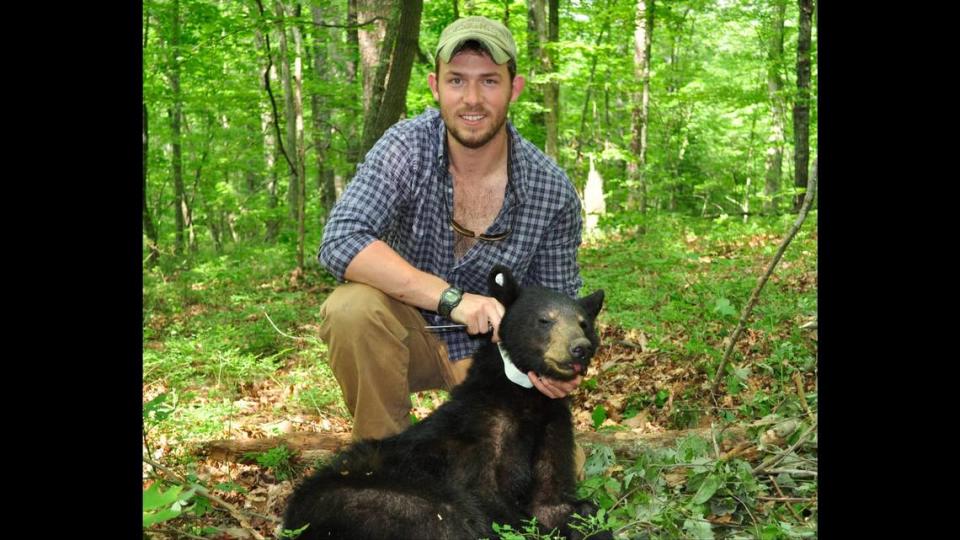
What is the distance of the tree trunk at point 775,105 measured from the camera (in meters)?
14.8

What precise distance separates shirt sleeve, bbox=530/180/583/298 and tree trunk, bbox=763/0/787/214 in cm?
988

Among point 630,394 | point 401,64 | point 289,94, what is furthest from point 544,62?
point 630,394

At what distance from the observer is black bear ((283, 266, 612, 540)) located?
325 cm

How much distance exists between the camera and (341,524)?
3.18m

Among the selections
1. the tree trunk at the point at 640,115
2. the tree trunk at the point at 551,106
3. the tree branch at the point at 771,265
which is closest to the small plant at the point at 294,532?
the tree branch at the point at 771,265

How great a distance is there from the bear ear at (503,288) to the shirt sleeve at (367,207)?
0.79 metres

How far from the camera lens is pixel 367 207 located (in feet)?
14.6

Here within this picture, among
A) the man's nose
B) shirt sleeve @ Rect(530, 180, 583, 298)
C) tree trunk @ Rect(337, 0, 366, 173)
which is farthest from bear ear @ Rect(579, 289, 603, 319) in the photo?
tree trunk @ Rect(337, 0, 366, 173)

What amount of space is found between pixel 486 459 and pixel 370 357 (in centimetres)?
102

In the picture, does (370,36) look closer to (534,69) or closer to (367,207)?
(367,207)

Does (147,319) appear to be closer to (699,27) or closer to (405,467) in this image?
(405,467)

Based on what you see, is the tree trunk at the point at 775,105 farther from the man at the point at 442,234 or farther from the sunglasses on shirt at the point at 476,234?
the sunglasses on shirt at the point at 476,234

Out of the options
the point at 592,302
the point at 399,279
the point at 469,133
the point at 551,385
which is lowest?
the point at 551,385
